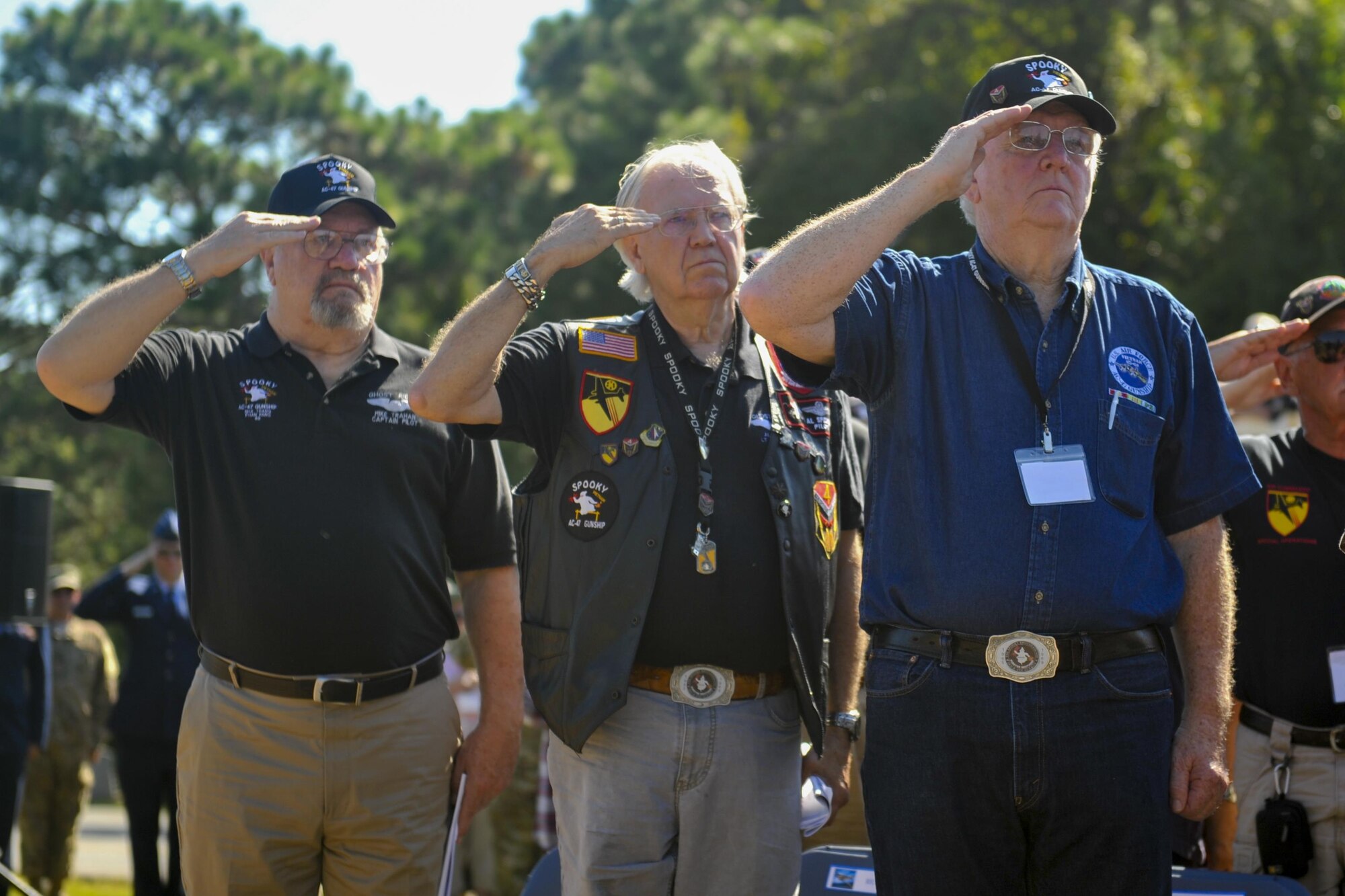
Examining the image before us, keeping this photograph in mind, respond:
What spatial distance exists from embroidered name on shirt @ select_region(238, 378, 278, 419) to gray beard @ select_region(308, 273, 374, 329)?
237 millimetres

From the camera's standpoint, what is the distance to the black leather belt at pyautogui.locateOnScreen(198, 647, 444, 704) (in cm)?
373

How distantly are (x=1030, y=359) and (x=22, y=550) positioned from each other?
17.7 ft

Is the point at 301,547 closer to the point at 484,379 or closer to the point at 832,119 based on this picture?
the point at 484,379

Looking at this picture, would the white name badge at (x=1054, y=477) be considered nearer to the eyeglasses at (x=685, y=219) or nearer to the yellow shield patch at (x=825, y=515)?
the yellow shield patch at (x=825, y=515)

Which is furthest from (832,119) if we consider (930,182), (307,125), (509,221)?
(930,182)

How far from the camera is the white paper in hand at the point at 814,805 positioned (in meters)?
3.48

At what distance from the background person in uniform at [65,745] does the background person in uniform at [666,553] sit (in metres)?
6.34

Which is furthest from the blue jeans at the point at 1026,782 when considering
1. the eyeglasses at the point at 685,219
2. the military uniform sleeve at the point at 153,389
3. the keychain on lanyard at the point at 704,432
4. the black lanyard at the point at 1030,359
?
the military uniform sleeve at the point at 153,389

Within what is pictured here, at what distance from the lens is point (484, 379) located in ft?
10.7

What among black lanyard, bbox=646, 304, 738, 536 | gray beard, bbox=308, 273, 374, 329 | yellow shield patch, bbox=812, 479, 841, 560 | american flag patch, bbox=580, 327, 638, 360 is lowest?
yellow shield patch, bbox=812, 479, 841, 560

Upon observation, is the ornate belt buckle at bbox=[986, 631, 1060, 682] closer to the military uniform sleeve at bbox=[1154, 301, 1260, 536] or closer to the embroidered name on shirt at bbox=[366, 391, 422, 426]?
the military uniform sleeve at bbox=[1154, 301, 1260, 536]

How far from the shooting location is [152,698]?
7.59 m

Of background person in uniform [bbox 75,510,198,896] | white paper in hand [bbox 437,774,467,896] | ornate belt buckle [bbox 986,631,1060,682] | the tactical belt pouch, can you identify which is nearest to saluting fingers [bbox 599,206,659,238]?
ornate belt buckle [bbox 986,631,1060,682]

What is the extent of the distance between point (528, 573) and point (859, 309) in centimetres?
118
